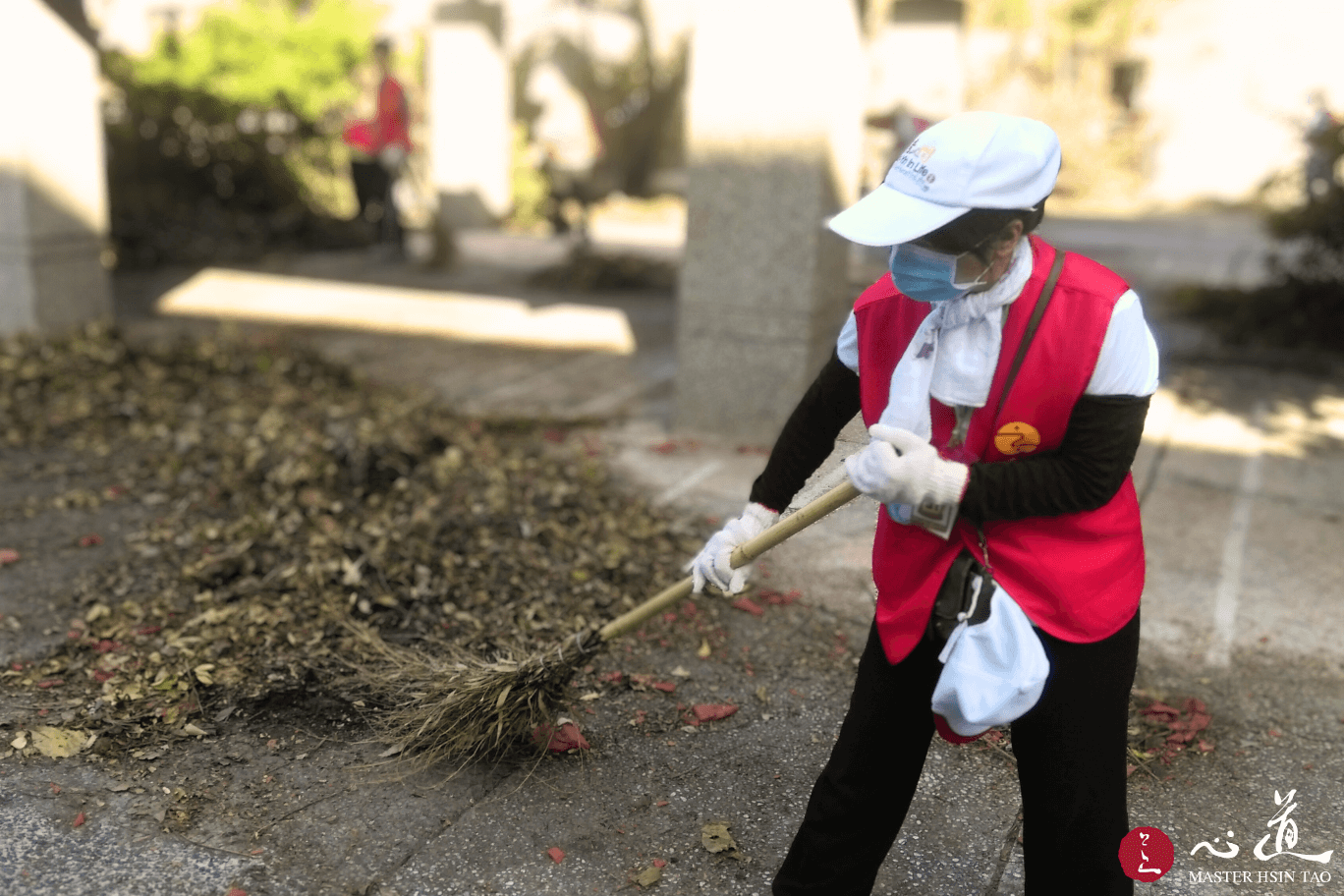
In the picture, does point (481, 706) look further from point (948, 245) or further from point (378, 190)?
point (378, 190)

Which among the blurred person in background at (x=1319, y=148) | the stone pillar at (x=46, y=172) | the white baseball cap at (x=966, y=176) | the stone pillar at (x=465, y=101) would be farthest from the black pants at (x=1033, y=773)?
the stone pillar at (x=465, y=101)

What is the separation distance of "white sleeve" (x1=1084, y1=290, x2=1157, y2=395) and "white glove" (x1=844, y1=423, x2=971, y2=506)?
11.3 inches

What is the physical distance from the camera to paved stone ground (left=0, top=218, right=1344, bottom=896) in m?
3.05

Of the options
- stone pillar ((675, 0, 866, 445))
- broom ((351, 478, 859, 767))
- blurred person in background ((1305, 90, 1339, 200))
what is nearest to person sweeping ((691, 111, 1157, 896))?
broom ((351, 478, 859, 767))

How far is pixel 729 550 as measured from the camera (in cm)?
275

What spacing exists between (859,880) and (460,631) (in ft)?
6.64

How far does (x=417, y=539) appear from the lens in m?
4.86

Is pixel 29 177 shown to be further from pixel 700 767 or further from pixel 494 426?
pixel 700 767

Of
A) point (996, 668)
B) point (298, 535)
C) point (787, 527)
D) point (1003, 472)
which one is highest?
point (1003, 472)

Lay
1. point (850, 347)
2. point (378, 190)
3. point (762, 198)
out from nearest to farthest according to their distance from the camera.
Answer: point (850, 347)
point (762, 198)
point (378, 190)

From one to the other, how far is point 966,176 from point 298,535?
3569mm

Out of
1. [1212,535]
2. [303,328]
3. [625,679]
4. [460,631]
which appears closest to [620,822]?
[625,679]

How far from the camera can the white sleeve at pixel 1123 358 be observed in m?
2.18
